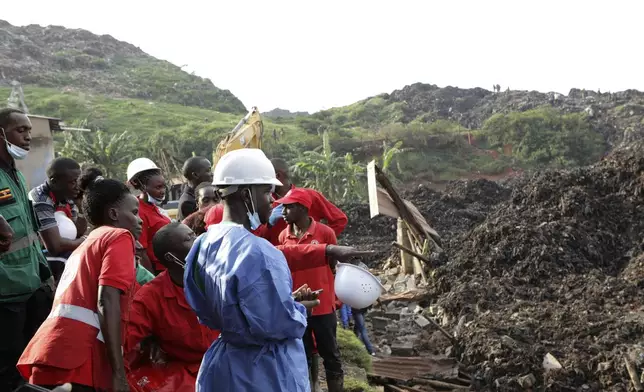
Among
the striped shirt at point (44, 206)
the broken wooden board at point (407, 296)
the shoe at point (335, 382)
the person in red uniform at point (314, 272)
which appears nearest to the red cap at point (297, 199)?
the person in red uniform at point (314, 272)

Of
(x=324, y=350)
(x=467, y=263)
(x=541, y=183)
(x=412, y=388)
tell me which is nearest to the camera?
(x=324, y=350)

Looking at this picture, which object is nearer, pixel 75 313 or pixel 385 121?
pixel 75 313

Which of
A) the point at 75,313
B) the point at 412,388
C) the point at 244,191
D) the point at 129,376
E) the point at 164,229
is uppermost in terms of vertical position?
the point at 244,191

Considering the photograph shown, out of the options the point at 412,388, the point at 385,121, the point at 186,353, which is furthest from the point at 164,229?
the point at 385,121

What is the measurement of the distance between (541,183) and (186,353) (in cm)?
1073

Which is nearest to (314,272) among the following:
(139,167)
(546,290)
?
(139,167)

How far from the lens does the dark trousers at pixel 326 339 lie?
4.49 m

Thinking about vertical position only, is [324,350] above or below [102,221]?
below

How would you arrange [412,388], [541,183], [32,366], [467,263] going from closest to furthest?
1. [32,366]
2. [412,388]
3. [467,263]
4. [541,183]

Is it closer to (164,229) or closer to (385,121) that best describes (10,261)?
(164,229)

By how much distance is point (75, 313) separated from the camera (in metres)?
2.58

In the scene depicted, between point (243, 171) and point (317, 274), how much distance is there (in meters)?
1.97

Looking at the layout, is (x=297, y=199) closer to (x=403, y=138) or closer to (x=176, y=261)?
(x=176, y=261)

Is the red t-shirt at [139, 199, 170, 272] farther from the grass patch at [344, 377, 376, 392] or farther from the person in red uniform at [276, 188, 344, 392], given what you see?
the grass patch at [344, 377, 376, 392]
